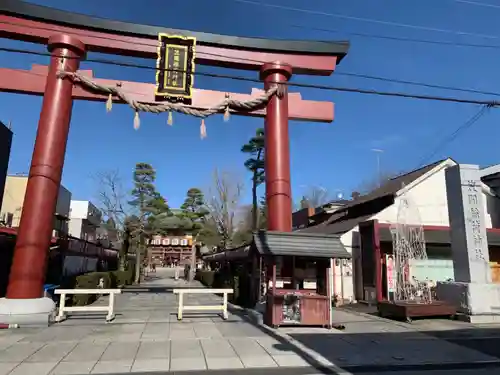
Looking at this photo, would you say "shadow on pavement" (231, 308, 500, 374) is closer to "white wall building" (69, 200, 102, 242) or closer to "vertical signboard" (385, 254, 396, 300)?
"vertical signboard" (385, 254, 396, 300)

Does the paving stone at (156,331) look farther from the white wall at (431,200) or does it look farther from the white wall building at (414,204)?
the white wall at (431,200)

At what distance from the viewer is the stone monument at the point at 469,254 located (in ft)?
40.0

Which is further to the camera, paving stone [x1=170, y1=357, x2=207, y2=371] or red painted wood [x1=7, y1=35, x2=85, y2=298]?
red painted wood [x1=7, y1=35, x2=85, y2=298]

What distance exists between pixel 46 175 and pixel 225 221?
3216 centimetres

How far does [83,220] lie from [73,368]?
42892 mm

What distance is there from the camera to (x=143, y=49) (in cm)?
1387

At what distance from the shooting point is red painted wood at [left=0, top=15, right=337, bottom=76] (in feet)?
43.1

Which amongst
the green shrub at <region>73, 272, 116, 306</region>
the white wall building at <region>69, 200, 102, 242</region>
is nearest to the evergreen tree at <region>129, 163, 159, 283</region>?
the white wall building at <region>69, 200, 102, 242</region>

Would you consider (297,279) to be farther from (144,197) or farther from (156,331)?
(144,197)

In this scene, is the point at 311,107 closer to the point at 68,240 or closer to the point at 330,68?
the point at 330,68

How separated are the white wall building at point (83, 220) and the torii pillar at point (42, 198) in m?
34.1

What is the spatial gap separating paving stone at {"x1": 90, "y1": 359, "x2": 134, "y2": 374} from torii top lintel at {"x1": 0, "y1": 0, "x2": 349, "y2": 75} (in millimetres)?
10813

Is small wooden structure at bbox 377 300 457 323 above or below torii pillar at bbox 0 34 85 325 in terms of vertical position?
below

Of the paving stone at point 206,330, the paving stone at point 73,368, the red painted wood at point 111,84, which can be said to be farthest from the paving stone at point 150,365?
the red painted wood at point 111,84
